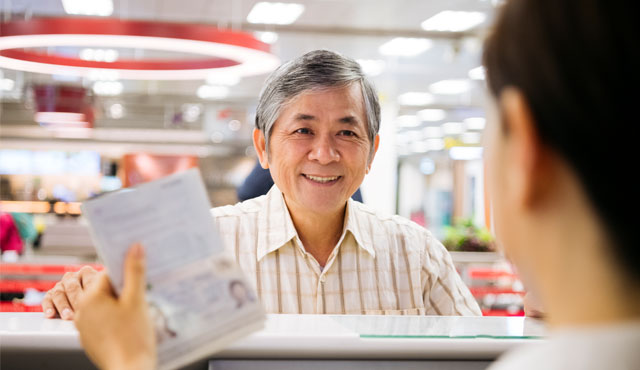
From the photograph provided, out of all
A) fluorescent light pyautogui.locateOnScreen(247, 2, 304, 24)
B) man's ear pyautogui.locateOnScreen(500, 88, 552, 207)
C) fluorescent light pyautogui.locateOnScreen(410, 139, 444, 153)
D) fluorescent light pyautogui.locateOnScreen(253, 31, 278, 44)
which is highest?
fluorescent light pyautogui.locateOnScreen(247, 2, 304, 24)

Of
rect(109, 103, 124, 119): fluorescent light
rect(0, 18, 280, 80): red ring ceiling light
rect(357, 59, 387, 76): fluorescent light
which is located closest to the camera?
rect(0, 18, 280, 80): red ring ceiling light

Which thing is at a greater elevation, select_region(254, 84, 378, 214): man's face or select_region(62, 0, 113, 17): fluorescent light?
select_region(62, 0, 113, 17): fluorescent light

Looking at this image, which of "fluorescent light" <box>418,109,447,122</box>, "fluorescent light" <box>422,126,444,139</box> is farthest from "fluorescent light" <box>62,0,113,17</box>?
"fluorescent light" <box>422,126,444,139</box>

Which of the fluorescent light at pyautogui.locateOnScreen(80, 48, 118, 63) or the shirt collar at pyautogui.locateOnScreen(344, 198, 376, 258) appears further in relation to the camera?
the fluorescent light at pyautogui.locateOnScreen(80, 48, 118, 63)

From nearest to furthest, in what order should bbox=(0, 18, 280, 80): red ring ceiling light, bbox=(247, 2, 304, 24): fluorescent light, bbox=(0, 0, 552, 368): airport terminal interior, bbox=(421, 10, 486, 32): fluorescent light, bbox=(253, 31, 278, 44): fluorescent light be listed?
bbox=(0, 18, 280, 80): red ring ceiling light → bbox=(0, 0, 552, 368): airport terminal interior → bbox=(247, 2, 304, 24): fluorescent light → bbox=(421, 10, 486, 32): fluorescent light → bbox=(253, 31, 278, 44): fluorescent light

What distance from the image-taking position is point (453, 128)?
23.2 metres

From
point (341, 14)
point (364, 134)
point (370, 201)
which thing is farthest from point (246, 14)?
point (364, 134)

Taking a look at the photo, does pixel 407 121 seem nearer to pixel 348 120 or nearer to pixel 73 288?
pixel 348 120

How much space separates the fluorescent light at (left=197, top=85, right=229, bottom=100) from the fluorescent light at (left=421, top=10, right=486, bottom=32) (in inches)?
287

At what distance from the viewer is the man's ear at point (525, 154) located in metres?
0.57

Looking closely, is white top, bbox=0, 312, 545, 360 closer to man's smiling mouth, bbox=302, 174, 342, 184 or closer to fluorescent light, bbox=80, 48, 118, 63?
man's smiling mouth, bbox=302, 174, 342, 184

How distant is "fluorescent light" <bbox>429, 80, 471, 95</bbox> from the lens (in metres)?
14.9

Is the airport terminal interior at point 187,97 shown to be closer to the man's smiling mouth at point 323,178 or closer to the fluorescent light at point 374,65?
the fluorescent light at point 374,65

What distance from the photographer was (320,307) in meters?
2.01
